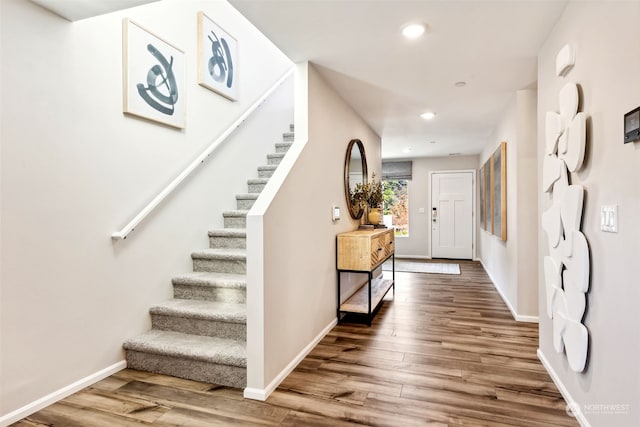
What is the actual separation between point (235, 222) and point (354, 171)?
156 cm

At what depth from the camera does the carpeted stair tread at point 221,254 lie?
288 cm

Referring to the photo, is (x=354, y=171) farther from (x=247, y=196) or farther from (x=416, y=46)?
(x=416, y=46)

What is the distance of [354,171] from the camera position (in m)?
4.19

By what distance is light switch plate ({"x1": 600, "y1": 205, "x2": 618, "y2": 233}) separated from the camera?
144 cm

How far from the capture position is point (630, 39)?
134 cm

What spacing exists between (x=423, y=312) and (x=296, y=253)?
1.93 meters

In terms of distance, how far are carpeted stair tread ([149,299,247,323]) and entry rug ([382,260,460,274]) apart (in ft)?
13.4

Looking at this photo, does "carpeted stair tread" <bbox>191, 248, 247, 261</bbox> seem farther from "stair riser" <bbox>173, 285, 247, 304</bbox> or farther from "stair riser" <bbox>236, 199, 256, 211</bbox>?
"stair riser" <bbox>236, 199, 256, 211</bbox>

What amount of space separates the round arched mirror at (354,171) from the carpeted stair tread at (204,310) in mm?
1779

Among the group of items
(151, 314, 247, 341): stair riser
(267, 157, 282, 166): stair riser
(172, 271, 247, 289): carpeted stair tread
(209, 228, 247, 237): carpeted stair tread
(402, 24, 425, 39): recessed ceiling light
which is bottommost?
(151, 314, 247, 341): stair riser

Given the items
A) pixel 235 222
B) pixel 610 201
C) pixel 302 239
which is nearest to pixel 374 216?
pixel 235 222

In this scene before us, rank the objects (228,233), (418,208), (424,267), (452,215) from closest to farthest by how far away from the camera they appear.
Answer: (228,233)
(424,267)
(452,215)
(418,208)

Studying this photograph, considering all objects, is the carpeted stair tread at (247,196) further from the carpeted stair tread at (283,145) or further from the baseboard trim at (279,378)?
the baseboard trim at (279,378)

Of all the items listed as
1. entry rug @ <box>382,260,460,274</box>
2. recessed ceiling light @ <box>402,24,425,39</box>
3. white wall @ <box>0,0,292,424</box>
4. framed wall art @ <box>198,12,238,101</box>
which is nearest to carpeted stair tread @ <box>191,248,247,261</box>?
white wall @ <box>0,0,292,424</box>
